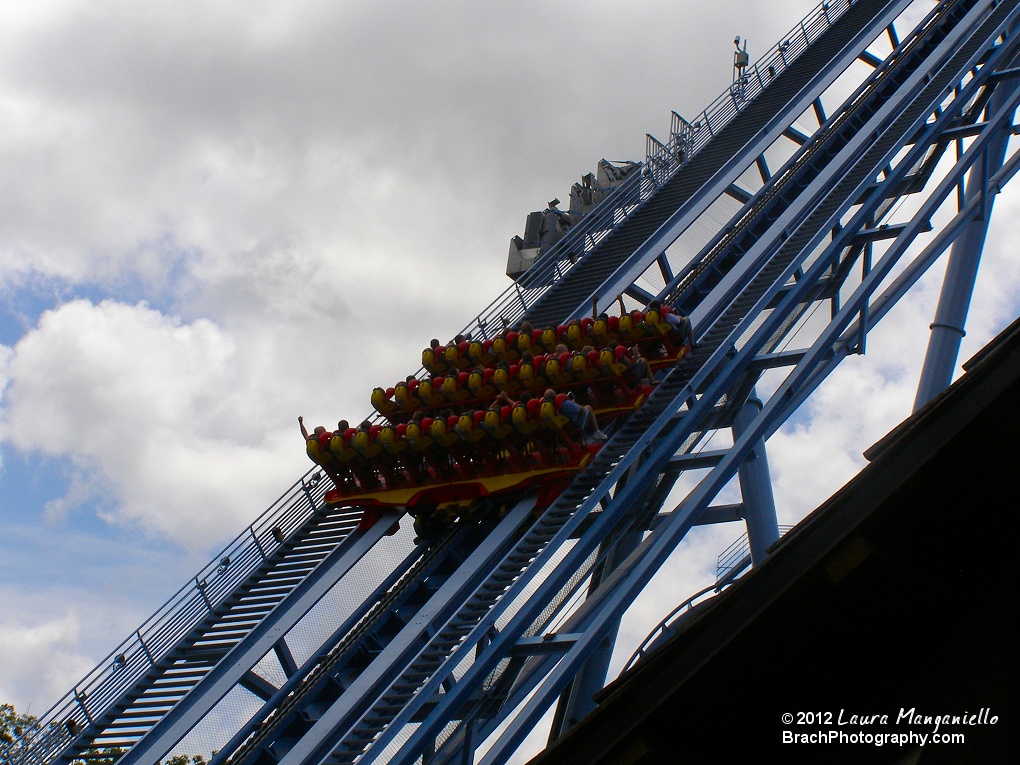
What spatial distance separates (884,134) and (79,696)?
412 inches

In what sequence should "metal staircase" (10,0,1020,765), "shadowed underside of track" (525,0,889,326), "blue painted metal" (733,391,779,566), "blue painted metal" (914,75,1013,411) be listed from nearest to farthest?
1. "metal staircase" (10,0,1020,765)
2. "blue painted metal" (733,391,779,566)
3. "blue painted metal" (914,75,1013,411)
4. "shadowed underside of track" (525,0,889,326)

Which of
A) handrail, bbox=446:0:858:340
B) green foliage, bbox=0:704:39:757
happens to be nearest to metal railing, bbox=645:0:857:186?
handrail, bbox=446:0:858:340

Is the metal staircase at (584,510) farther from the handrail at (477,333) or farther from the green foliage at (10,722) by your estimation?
the green foliage at (10,722)

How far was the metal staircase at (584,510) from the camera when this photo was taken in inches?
373

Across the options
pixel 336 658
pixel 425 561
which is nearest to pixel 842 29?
pixel 425 561

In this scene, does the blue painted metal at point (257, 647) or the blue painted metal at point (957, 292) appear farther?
the blue painted metal at point (957, 292)

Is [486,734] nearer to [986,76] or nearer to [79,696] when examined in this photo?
[79,696]

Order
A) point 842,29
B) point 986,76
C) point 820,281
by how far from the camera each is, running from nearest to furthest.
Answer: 1. point 820,281
2. point 986,76
3. point 842,29

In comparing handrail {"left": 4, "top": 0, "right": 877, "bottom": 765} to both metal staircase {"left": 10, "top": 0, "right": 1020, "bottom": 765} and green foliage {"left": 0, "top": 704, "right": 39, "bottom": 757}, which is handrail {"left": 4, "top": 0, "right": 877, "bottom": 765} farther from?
green foliage {"left": 0, "top": 704, "right": 39, "bottom": 757}

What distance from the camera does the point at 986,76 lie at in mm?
15320

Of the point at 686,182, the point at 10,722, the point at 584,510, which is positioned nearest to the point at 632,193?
the point at 686,182

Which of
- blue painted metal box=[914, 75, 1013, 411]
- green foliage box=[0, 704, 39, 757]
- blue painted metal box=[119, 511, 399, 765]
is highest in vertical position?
green foliage box=[0, 704, 39, 757]

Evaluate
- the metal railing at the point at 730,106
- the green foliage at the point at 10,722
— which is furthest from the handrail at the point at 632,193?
the green foliage at the point at 10,722

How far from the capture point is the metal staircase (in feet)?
31.1
